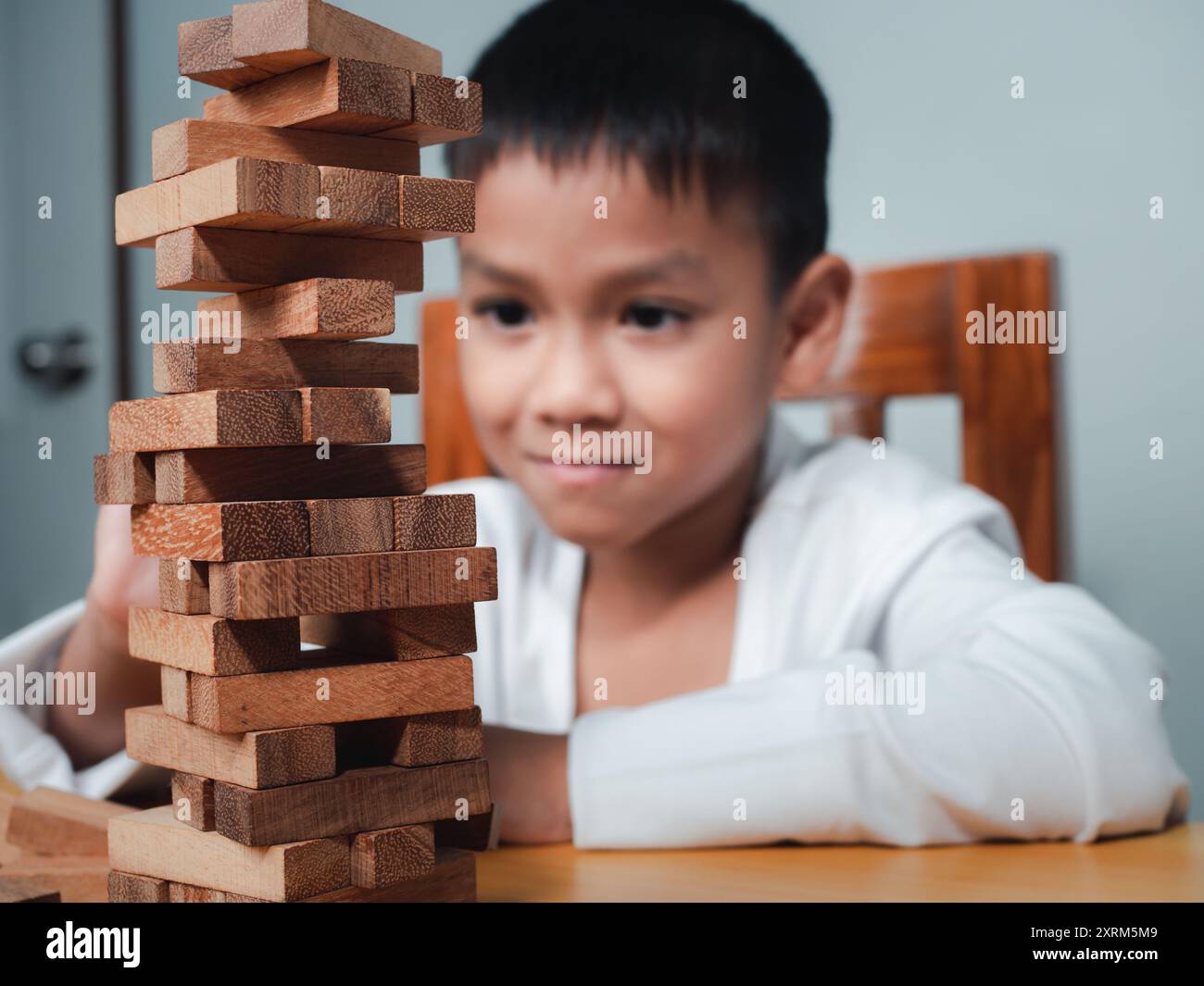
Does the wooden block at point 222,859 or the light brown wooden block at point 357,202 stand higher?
the light brown wooden block at point 357,202

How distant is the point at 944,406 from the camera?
1393 mm

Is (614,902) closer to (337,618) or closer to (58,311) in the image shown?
(337,618)

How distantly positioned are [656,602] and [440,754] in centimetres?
61

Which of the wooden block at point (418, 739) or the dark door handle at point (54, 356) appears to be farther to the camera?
the dark door handle at point (54, 356)

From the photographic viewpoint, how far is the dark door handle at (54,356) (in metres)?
1.72

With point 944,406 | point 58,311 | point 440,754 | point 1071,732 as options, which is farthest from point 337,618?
point 58,311

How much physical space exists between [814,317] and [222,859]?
78cm

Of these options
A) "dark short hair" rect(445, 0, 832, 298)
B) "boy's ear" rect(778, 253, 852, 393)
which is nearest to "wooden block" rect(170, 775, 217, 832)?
"dark short hair" rect(445, 0, 832, 298)

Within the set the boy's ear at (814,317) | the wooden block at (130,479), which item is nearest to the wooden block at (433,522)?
the wooden block at (130,479)

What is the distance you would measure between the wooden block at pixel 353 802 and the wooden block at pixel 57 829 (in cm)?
17

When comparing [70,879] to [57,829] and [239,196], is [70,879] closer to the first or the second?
[57,829]

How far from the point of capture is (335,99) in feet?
1.59

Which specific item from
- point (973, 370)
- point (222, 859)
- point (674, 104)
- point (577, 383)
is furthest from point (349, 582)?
point (973, 370)

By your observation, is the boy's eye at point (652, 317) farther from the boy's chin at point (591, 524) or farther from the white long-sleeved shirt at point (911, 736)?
the white long-sleeved shirt at point (911, 736)
